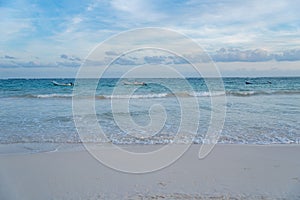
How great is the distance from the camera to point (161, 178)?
408 centimetres

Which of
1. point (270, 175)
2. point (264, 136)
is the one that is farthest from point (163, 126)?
point (270, 175)

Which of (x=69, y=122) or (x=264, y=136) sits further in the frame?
(x=69, y=122)

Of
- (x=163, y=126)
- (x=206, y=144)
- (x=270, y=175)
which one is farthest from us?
(x=163, y=126)

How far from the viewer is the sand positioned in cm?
358

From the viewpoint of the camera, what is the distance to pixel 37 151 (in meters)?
5.50

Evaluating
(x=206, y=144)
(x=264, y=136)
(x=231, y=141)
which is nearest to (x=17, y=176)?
(x=206, y=144)

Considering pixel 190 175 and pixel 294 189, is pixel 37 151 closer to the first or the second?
pixel 190 175

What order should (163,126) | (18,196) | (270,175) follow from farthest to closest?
(163,126) → (270,175) → (18,196)

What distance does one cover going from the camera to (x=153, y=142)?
626cm

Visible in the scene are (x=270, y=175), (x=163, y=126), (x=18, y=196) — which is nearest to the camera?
(x=18, y=196)

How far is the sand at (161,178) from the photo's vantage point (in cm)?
358

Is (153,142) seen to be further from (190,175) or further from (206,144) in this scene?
(190,175)

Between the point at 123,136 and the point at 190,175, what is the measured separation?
9.70 feet

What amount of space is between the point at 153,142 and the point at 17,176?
9.57 feet
